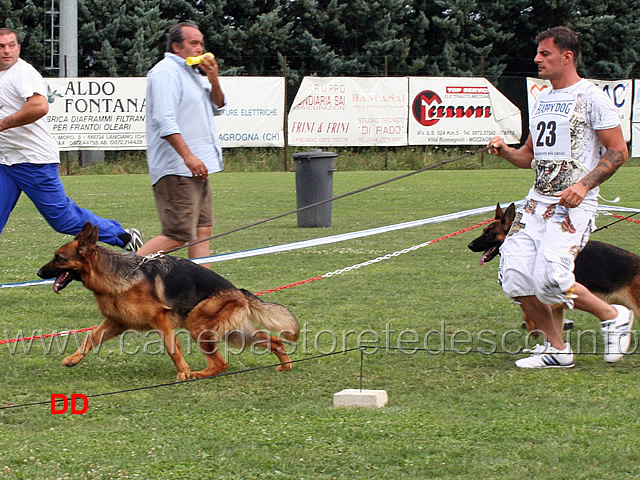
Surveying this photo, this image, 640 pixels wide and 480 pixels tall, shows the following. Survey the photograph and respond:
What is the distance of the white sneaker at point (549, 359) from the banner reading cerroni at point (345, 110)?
17.9 meters

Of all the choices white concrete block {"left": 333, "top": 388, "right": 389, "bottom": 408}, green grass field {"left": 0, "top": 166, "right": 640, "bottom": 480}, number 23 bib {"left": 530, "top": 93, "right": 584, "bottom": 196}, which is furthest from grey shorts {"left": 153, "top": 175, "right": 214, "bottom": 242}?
number 23 bib {"left": 530, "top": 93, "right": 584, "bottom": 196}

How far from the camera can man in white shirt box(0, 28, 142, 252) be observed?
20.6 feet

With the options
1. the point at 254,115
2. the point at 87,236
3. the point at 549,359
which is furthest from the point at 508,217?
the point at 254,115

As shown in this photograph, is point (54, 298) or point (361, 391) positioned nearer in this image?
point (361, 391)

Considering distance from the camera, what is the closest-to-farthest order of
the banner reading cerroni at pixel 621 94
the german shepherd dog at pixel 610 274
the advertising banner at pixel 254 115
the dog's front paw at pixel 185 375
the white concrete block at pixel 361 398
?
the white concrete block at pixel 361 398
the dog's front paw at pixel 185 375
the german shepherd dog at pixel 610 274
the advertising banner at pixel 254 115
the banner reading cerroni at pixel 621 94

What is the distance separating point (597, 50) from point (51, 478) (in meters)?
32.8

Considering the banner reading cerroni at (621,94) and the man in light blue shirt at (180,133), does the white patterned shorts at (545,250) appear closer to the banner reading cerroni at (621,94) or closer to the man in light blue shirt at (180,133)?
the man in light blue shirt at (180,133)

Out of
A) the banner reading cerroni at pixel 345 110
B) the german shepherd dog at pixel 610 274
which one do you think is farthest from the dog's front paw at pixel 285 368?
the banner reading cerroni at pixel 345 110

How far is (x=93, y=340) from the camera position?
502 cm

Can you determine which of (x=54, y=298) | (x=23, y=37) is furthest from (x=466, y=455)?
(x=23, y=37)

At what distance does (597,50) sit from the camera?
1299 inches

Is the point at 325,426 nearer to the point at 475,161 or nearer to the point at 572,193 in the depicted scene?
the point at 572,193

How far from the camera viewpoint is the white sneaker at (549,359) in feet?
16.4

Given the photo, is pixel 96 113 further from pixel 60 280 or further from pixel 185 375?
pixel 185 375
